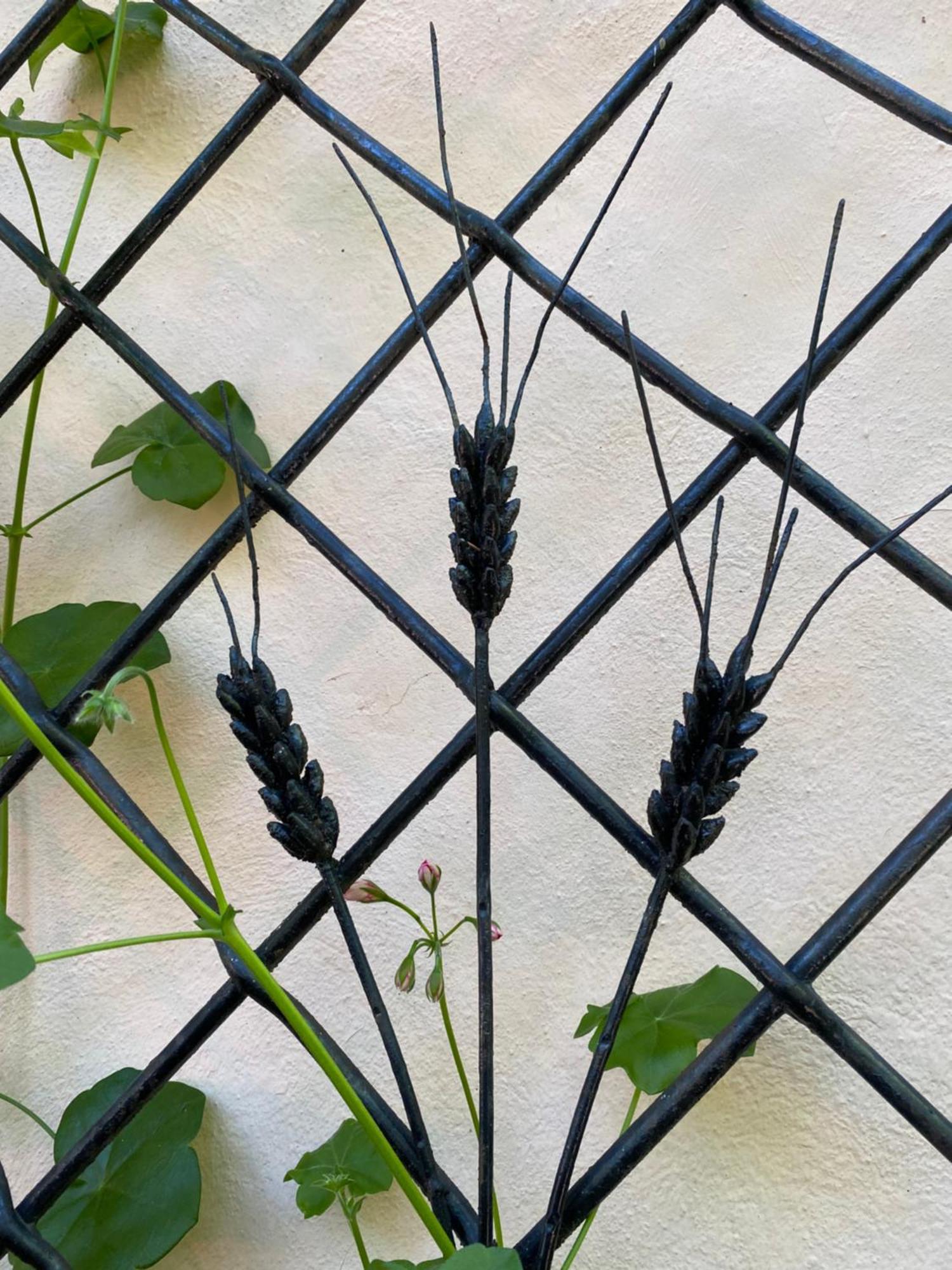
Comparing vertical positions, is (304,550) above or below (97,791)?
above

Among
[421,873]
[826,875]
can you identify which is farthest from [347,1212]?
[826,875]

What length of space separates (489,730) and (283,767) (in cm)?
8

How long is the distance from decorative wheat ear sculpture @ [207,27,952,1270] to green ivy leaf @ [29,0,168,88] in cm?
34

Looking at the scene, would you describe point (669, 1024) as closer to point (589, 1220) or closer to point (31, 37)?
point (589, 1220)

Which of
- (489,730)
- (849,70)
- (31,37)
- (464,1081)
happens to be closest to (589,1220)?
(464,1081)

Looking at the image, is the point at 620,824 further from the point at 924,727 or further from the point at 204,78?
the point at 204,78

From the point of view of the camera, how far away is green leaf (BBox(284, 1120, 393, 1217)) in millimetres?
471

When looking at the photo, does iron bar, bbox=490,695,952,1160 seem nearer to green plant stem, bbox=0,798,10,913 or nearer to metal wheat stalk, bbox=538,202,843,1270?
metal wheat stalk, bbox=538,202,843,1270

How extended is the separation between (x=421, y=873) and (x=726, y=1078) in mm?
155

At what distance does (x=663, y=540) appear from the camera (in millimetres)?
449

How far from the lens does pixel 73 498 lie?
0.58m

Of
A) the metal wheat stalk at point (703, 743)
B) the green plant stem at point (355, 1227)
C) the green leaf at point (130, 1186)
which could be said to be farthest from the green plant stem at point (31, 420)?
the metal wheat stalk at point (703, 743)

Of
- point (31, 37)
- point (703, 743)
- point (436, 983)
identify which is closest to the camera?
point (703, 743)

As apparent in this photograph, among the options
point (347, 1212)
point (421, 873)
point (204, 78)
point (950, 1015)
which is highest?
point (204, 78)
